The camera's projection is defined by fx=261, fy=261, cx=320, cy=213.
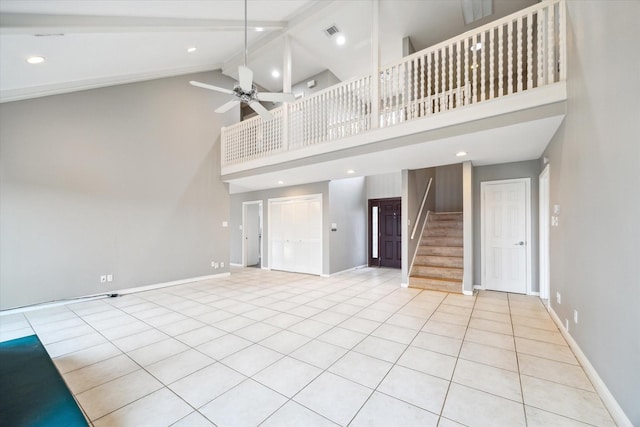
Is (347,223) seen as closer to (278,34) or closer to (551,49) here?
(278,34)

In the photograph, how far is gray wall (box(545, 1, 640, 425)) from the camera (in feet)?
5.24

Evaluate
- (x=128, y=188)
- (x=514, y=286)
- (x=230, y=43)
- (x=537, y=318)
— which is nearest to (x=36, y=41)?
(x=128, y=188)

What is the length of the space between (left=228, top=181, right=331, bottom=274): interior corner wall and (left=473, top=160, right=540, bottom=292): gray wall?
3319mm

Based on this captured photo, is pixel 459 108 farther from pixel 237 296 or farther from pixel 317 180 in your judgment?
pixel 237 296

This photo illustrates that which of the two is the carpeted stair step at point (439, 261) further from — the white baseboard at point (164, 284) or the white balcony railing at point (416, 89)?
the white baseboard at point (164, 284)

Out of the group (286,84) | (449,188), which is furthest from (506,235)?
(286,84)

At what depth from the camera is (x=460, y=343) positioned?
9.66ft

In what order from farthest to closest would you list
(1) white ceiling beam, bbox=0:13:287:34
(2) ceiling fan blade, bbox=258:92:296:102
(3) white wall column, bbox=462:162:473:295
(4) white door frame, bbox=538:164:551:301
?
(3) white wall column, bbox=462:162:473:295
(4) white door frame, bbox=538:164:551:301
(2) ceiling fan blade, bbox=258:92:296:102
(1) white ceiling beam, bbox=0:13:287:34

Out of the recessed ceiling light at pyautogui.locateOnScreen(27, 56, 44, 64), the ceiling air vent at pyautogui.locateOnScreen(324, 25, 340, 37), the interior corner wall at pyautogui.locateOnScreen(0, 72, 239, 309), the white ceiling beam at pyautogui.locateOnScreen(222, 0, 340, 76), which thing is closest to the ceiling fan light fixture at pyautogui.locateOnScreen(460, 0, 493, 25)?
the white ceiling beam at pyautogui.locateOnScreen(222, 0, 340, 76)

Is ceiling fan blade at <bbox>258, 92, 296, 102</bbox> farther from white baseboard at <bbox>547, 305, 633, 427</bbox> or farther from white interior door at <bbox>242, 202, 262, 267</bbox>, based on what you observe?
white interior door at <bbox>242, 202, 262, 267</bbox>

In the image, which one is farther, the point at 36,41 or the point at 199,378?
the point at 36,41

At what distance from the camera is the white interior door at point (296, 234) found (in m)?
7.05

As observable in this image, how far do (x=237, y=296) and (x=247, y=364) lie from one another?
2.58 m

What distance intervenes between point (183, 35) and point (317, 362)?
5.57 meters
